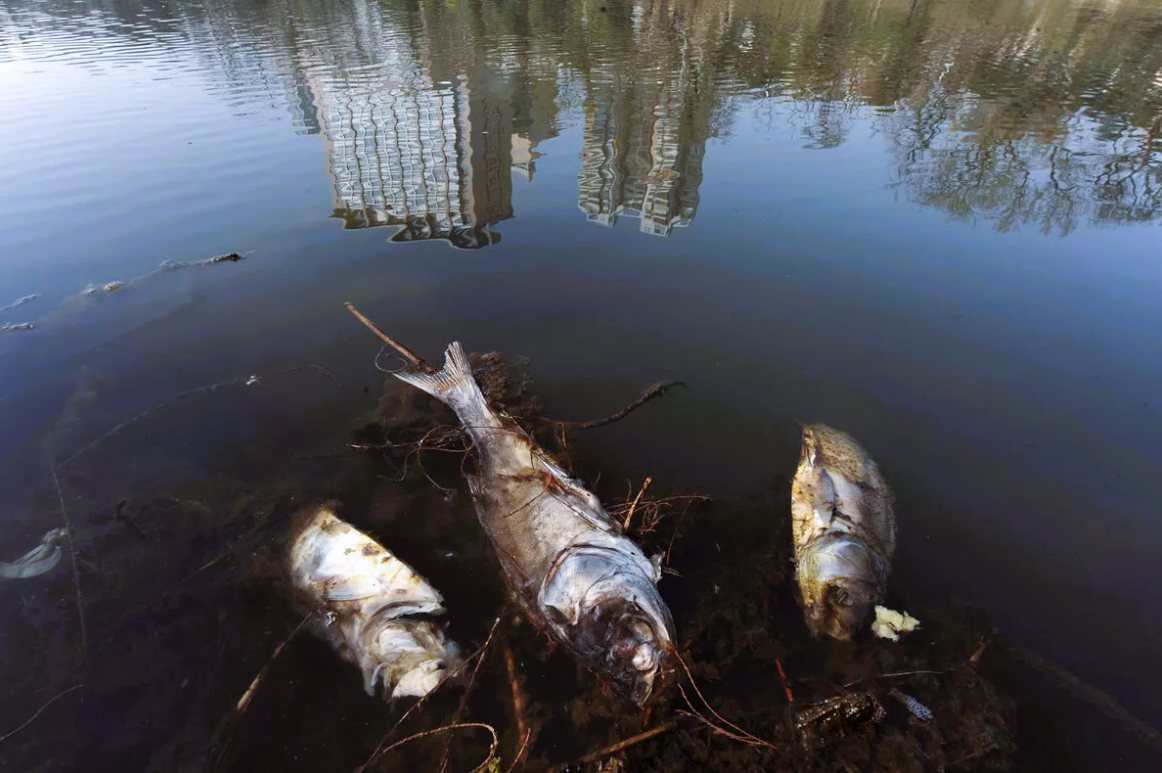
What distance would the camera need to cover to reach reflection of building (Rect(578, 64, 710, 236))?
9719 millimetres

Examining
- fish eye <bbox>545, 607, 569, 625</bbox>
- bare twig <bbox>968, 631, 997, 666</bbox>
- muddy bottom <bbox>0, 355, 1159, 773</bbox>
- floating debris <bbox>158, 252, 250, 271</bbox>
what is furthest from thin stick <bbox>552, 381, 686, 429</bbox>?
floating debris <bbox>158, 252, 250, 271</bbox>

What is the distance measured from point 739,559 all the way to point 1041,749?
214cm

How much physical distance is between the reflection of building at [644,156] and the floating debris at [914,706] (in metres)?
6.89

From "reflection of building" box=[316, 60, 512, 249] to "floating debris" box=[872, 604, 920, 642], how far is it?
719 cm

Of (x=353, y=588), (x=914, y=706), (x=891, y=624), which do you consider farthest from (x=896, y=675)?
(x=353, y=588)

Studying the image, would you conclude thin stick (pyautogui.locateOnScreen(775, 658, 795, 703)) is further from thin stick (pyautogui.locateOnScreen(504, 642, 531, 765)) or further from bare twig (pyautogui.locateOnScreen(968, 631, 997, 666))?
thin stick (pyautogui.locateOnScreen(504, 642, 531, 765))

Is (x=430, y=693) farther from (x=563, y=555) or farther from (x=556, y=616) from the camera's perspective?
(x=563, y=555)

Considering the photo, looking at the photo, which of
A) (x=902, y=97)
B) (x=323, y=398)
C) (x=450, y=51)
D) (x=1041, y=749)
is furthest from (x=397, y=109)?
(x=1041, y=749)

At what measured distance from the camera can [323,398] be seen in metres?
6.11

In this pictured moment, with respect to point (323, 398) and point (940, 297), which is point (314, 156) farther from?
point (940, 297)

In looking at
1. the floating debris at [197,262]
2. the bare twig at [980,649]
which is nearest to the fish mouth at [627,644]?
the bare twig at [980,649]

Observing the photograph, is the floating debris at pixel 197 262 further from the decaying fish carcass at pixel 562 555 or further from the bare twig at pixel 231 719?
the bare twig at pixel 231 719

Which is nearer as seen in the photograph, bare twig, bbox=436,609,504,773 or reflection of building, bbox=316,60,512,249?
bare twig, bbox=436,609,504,773

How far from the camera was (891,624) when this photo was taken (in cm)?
412
